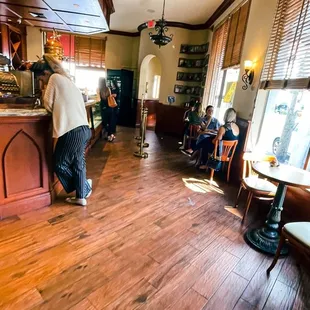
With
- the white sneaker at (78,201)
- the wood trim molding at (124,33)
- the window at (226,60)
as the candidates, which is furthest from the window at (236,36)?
Result: the wood trim molding at (124,33)

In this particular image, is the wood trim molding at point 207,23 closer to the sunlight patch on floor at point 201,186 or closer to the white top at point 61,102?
the sunlight patch on floor at point 201,186

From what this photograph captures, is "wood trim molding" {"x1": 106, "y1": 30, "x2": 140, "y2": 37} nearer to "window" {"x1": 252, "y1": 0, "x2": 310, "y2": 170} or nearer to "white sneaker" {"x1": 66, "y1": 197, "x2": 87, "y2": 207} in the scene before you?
"window" {"x1": 252, "y1": 0, "x2": 310, "y2": 170}

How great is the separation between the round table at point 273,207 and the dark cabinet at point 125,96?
6139 mm

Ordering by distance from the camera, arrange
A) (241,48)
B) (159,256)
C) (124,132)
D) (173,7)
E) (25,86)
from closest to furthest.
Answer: (159,256)
(25,86)
(241,48)
(173,7)
(124,132)

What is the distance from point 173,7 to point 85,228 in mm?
5220

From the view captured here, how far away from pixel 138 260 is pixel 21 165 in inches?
57.2

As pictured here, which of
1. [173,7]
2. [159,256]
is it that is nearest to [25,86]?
[159,256]

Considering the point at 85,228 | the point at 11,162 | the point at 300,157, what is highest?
the point at 300,157

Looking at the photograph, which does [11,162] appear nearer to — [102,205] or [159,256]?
[102,205]

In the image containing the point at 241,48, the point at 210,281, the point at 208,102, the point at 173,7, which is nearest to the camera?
the point at 210,281

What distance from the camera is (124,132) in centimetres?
700

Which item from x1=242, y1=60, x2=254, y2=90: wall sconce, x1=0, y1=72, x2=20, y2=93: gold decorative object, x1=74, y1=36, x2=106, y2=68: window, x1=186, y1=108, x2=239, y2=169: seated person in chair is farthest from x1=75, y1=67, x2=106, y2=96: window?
x1=242, y1=60, x2=254, y2=90: wall sconce

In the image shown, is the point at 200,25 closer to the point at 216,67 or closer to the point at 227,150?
the point at 216,67

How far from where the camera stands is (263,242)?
2232mm
